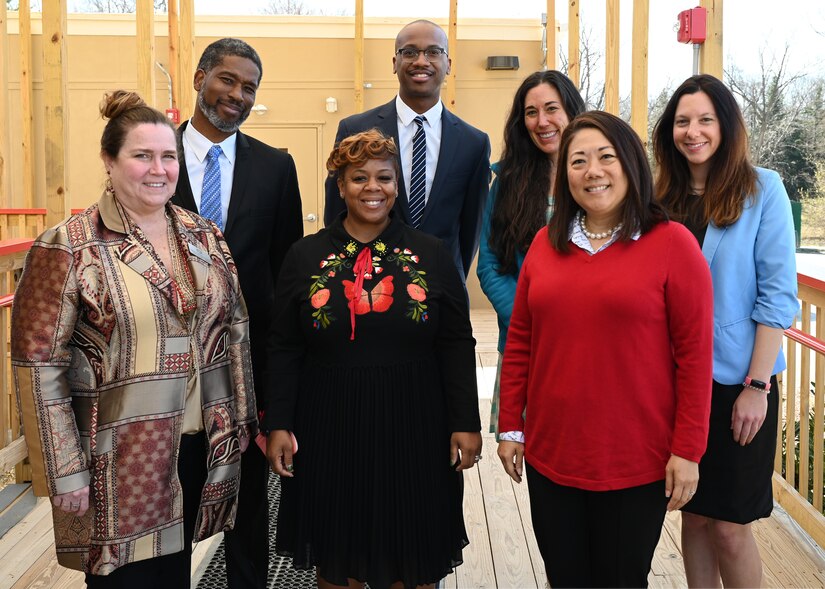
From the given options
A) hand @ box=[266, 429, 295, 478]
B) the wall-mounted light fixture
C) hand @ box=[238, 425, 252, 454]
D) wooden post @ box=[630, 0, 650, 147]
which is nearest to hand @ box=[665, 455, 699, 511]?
hand @ box=[266, 429, 295, 478]

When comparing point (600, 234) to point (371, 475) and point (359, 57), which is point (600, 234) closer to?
point (371, 475)

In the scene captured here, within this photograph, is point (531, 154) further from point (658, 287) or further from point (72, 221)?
point (72, 221)

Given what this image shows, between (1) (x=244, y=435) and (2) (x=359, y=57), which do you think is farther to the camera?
(2) (x=359, y=57)

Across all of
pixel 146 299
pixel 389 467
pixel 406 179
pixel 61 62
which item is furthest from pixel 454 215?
pixel 61 62

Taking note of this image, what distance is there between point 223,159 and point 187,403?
0.87 meters

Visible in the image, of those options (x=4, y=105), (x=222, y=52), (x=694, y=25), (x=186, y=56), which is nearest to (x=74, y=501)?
(x=222, y=52)

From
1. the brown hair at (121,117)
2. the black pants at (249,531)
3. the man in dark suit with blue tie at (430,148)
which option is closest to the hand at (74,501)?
the black pants at (249,531)

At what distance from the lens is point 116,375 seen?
2.09 meters

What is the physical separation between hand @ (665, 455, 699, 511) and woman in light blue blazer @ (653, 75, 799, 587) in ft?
1.23

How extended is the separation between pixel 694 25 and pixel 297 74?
6.81 m

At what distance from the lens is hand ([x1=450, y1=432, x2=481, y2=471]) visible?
234cm

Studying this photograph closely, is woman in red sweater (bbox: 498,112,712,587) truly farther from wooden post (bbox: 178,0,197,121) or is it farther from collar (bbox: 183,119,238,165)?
wooden post (bbox: 178,0,197,121)

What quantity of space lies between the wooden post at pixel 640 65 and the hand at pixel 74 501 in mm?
3448

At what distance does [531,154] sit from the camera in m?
2.66
